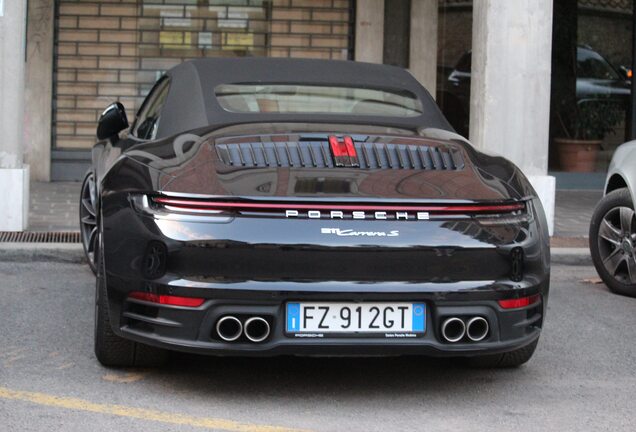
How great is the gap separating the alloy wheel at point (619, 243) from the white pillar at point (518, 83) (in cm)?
195

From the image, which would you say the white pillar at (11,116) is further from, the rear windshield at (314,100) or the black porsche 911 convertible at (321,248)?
the black porsche 911 convertible at (321,248)

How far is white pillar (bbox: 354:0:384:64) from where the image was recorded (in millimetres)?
15383

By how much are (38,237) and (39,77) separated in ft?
18.7

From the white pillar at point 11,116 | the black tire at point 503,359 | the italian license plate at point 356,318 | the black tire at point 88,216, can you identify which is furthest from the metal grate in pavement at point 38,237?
the italian license plate at point 356,318

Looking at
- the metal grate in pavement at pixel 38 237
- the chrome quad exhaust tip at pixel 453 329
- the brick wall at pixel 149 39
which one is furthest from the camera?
the brick wall at pixel 149 39

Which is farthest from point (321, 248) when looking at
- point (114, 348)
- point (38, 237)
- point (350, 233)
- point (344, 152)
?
point (38, 237)

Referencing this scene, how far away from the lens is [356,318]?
504cm

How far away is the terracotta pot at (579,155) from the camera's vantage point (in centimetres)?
1569

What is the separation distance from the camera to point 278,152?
5266mm

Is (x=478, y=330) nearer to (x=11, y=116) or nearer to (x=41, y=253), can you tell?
(x=41, y=253)

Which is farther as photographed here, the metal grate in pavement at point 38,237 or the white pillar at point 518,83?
the white pillar at point 518,83

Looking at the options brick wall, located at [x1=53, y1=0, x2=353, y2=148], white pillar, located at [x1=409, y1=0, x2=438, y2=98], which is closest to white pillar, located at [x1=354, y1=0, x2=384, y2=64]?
brick wall, located at [x1=53, y1=0, x2=353, y2=148]

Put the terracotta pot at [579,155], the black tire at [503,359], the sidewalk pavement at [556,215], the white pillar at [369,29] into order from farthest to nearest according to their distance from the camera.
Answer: the terracotta pot at [579,155] → the white pillar at [369,29] → the sidewalk pavement at [556,215] → the black tire at [503,359]

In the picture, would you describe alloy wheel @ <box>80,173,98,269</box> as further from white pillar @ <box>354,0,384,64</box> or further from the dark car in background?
the dark car in background
